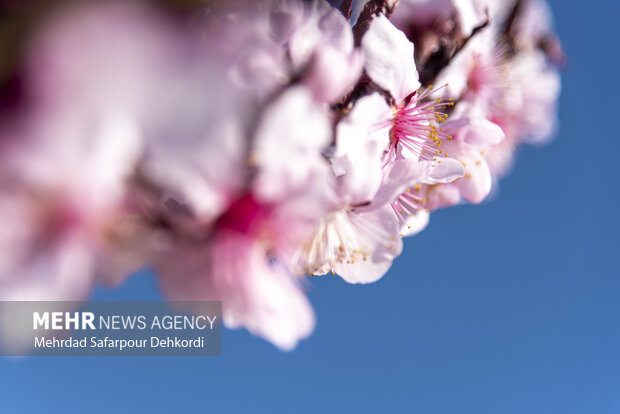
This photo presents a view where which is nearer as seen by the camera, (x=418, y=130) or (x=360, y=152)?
(x=360, y=152)

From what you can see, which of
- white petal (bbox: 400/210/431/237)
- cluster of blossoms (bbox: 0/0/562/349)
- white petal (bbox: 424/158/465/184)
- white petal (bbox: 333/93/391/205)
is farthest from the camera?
white petal (bbox: 400/210/431/237)

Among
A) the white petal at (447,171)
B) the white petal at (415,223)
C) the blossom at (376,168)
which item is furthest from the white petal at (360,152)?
the white petal at (415,223)

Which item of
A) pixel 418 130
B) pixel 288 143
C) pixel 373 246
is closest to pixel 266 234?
pixel 288 143

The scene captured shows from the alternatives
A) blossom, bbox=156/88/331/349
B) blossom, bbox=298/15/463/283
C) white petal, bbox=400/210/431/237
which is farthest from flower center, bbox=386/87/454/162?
blossom, bbox=156/88/331/349

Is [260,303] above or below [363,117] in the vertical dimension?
below

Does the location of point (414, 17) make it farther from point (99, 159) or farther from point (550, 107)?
point (550, 107)

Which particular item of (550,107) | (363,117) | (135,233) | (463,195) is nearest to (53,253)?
(135,233)

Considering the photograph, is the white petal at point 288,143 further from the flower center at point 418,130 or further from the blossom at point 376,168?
the flower center at point 418,130

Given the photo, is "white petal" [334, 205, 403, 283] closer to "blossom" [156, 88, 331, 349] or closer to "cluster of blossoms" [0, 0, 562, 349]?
"cluster of blossoms" [0, 0, 562, 349]

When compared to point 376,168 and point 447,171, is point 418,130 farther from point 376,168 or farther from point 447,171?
point 376,168
